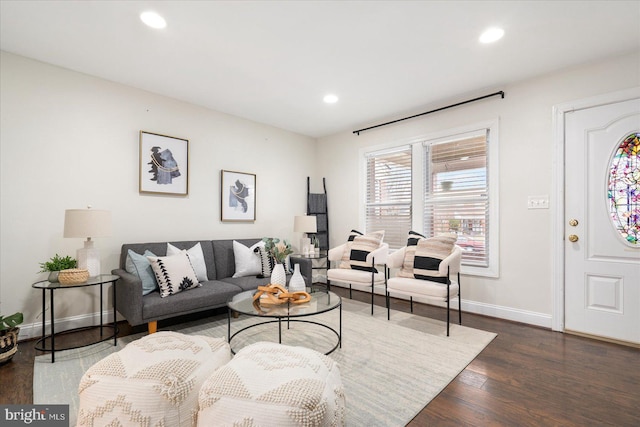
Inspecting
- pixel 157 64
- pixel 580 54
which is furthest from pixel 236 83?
pixel 580 54

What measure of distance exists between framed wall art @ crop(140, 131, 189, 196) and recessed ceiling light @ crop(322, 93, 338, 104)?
5.85ft

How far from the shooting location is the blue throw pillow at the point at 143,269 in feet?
9.66

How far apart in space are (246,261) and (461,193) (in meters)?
2.75

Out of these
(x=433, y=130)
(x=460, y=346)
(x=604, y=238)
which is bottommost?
(x=460, y=346)

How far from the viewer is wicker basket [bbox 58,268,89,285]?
250cm

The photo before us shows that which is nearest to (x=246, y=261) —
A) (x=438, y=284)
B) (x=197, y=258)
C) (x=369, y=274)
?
(x=197, y=258)

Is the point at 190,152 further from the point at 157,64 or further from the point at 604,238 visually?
the point at 604,238

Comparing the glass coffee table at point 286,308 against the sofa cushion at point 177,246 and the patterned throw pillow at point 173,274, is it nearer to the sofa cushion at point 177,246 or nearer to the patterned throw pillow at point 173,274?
the patterned throw pillow at point 173,274

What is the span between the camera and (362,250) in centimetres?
390

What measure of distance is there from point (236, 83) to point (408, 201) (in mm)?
2635

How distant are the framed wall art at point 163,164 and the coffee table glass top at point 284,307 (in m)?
1.77

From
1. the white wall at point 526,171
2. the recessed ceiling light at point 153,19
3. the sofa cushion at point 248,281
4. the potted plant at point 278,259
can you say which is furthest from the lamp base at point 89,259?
the white wall at point 526,171

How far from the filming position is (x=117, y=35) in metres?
2.49

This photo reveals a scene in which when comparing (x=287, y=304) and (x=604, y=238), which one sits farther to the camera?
(x=604, y=238)
